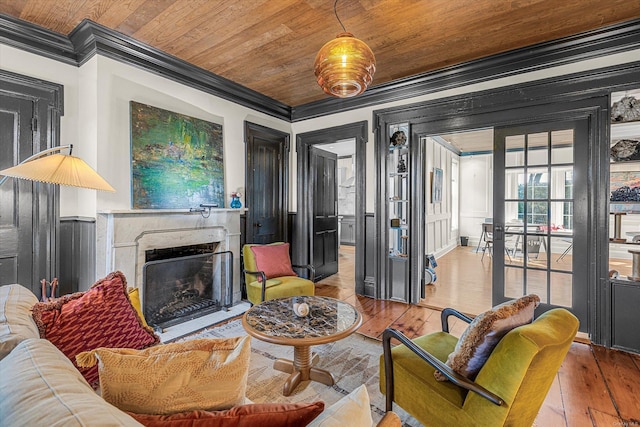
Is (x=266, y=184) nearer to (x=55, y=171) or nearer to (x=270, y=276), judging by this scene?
(x=270, y=276)

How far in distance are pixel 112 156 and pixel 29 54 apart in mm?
1086

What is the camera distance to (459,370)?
1.45 meters

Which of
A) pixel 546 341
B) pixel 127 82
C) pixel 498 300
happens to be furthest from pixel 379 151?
pixel 546 341

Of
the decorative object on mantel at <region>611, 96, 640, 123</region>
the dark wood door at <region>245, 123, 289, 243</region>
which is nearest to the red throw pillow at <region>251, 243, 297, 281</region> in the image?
the dark wood door at <region>245, 123, 289, 243</region>

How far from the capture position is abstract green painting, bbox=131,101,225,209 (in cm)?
311

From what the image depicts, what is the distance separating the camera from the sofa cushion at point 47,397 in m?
0.59

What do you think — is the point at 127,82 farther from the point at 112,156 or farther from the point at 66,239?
the point at 66,239

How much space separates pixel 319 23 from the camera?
2682 mm

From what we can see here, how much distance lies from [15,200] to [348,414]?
11.4 ft

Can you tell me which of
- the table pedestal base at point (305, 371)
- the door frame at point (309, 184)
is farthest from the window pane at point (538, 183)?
the table pedestal base at point (305, 371)

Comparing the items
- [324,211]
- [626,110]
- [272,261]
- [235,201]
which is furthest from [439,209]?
[235,201]

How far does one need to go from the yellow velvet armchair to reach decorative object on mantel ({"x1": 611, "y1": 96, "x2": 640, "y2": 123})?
2436 millimetres

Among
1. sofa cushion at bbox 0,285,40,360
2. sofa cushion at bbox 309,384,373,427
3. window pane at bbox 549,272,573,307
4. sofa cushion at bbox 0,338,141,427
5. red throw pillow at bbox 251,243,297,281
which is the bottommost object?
window pane at bbox 549,272,573,307

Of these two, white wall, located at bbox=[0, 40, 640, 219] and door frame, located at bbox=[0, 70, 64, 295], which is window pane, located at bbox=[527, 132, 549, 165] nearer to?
white wall, located at bbox=[0, 40, 640, 219]
